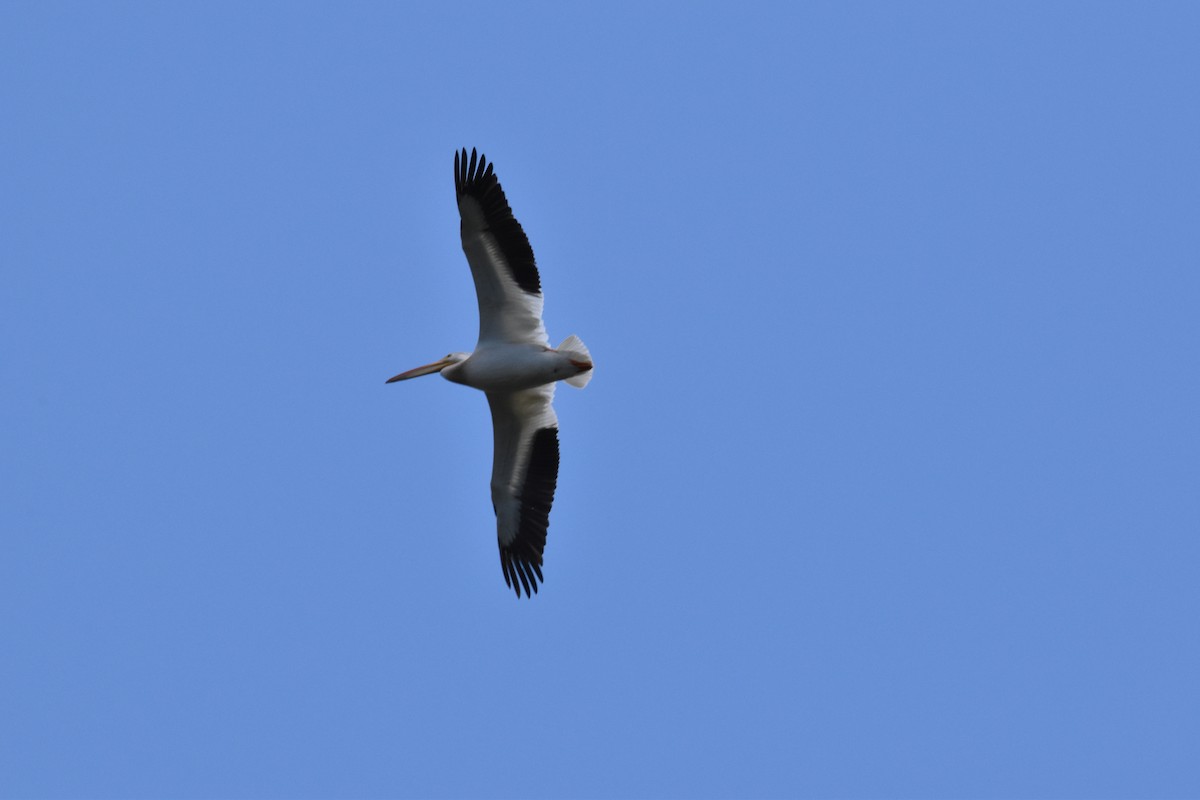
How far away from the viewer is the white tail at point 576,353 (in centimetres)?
1547

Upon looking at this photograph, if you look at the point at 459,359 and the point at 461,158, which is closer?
the point at 461,158

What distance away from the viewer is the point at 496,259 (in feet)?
50.2

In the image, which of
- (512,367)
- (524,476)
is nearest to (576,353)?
(512,367)

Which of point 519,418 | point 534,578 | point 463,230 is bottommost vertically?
point 534,578

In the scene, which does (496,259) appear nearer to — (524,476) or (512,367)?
(512,367)

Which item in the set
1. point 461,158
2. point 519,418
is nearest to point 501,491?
point 519,418

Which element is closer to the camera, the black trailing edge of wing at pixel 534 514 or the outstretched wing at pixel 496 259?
the outstretched wing at pixel 496 259

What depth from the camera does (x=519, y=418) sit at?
53.8 ft

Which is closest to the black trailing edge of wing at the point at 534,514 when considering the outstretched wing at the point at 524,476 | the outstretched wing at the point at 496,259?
the outstretched wing at the point at 524,476

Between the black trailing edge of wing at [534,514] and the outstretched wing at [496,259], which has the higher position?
the outstretched wing at [496,259]

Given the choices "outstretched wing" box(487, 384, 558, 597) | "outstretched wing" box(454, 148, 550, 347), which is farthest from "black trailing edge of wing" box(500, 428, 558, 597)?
"outstretched wing" box(454, 148, 550, 347)

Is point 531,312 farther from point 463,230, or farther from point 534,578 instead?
point 534,578

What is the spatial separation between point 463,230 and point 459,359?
1.46 metres

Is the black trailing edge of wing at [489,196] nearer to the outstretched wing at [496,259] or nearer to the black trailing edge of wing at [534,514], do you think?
the outstretched wing at [496,259]
